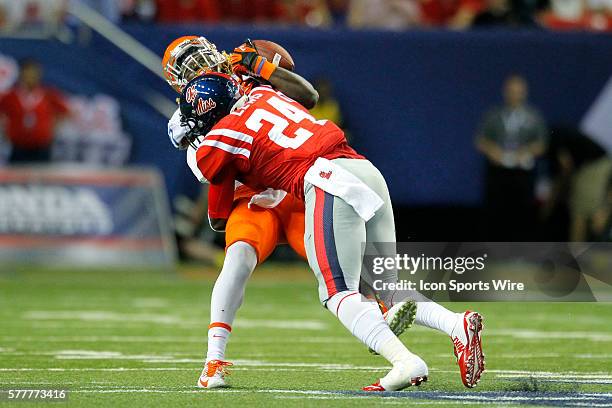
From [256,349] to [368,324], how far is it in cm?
245

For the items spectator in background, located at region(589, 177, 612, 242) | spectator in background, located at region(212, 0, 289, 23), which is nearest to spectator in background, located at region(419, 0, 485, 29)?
spectator in background, located at region(212, 0, 289, 23)

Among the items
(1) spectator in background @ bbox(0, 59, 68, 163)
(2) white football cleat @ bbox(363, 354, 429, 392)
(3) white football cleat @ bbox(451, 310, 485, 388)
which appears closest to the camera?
(2) white football cleat @ bbox(363, 354, 429, 392)

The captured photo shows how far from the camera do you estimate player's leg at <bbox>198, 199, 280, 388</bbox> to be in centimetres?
598

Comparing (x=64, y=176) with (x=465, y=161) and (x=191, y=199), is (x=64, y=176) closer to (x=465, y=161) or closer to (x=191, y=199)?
(x=191, y=199)

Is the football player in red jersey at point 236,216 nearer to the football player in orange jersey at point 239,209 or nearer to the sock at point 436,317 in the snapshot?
the football player in orange jersey at point 239,209

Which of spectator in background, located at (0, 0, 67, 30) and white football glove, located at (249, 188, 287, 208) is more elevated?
spectator in background, located at (0, 0, 67, 30)

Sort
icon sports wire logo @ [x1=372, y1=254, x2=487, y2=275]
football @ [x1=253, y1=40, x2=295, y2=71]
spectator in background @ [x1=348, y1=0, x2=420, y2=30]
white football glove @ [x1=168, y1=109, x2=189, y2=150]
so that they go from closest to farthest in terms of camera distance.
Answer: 1. white football glove @ [x1=168, y1=109, x2=189, y2=150]
2. football @ [x1=253, y1=40, x2=295, y2=71]
3. icon sports wire logo @ [x1=372, y1=254, x2=487, y2=275]
4. spectator in background @ [x1=348, y1=0, x2=420, y2=30]

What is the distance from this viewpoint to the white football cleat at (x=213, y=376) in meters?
5.85

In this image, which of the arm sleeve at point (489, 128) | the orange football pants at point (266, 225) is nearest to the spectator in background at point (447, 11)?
the arm sleeve at point (489, 128)

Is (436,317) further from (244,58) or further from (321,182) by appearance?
(244,58)

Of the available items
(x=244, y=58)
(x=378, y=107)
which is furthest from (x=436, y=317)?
(x=378, y=107)

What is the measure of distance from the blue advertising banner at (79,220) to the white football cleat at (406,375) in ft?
25.5

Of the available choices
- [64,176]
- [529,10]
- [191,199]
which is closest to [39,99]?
[64,176]

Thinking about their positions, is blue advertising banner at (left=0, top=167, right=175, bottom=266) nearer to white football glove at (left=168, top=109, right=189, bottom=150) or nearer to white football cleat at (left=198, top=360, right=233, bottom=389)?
white football glove at (left=168, top=109, right=189, bottom=150)
